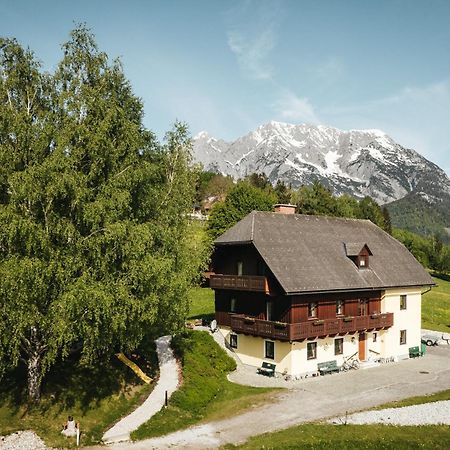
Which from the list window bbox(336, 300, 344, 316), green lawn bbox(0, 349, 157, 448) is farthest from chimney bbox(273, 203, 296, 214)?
green lawn bbox(0, 349, 157, 448)

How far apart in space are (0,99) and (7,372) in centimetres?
1486

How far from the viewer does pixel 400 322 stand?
41.3 meters

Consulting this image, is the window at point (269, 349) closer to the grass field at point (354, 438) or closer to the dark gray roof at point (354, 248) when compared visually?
the dark gray roof at point (354, 248)

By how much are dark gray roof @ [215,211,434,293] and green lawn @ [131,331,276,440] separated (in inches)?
295

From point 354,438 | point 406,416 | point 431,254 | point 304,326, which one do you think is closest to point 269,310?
point 304,326

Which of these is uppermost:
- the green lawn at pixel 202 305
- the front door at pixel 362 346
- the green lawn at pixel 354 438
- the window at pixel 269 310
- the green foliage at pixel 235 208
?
the green foliage at pixel 235 208

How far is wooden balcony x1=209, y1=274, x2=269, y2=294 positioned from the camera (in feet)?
113

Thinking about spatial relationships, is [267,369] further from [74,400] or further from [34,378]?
[34,378]

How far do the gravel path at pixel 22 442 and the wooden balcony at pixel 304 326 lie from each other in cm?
1701

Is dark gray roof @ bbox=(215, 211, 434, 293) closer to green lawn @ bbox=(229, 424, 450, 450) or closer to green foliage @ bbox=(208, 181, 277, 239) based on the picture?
green lawn @ bbox=(229, 424, 450, 450)

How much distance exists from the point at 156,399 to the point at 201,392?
2.92 metres

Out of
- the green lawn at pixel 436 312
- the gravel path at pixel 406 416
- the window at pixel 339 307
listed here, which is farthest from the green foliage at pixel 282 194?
the gravel path at pixel 406 416

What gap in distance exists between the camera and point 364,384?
3253 centimetres

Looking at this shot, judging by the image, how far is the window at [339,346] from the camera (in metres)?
36.4
